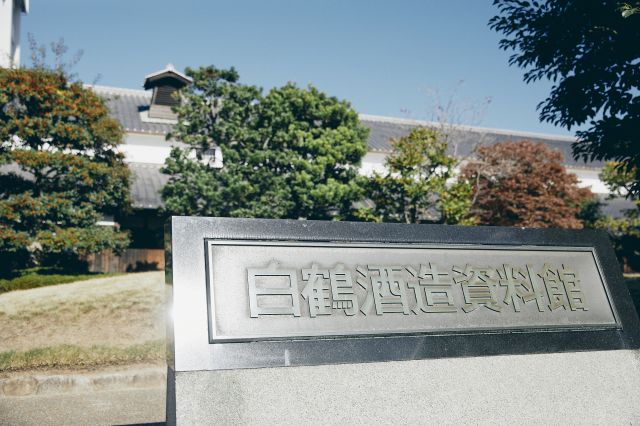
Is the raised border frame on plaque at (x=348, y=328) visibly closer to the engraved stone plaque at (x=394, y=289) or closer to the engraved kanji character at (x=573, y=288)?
the engraved stone plaque at (x=394, y=289)

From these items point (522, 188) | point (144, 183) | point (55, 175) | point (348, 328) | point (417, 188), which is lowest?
point (348, 328)

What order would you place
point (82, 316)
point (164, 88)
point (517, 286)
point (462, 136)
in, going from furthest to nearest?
point (462, 136) < point (164, 88) < point (82, 316) < point (517, 286)

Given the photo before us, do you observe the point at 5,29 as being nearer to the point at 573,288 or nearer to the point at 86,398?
the point at 86,398

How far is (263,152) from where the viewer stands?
42.4 ft

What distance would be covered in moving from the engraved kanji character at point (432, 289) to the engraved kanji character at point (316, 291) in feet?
2.25

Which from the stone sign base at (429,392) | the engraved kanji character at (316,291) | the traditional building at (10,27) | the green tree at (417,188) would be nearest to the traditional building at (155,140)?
the green tree at (417,188)

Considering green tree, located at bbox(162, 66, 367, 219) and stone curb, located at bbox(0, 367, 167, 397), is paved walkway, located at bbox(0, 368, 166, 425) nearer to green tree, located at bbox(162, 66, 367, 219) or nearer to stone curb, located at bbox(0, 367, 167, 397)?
stone curb, located at bbox(0, 367, 167, 397)

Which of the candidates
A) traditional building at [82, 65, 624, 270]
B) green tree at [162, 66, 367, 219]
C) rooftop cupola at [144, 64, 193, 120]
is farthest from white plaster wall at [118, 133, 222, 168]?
green tree at [162, 66, 367, 219]

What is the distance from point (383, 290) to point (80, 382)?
5164mm

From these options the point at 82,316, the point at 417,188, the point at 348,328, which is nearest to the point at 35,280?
the point at 82,316

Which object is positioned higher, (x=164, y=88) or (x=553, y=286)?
(x=164, y=88)

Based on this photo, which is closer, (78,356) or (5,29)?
(78,356)

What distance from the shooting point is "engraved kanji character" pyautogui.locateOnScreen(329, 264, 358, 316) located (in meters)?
3.33

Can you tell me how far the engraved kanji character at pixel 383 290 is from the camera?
3.41m
